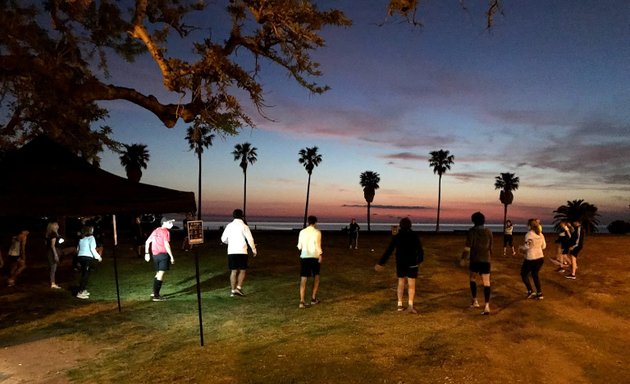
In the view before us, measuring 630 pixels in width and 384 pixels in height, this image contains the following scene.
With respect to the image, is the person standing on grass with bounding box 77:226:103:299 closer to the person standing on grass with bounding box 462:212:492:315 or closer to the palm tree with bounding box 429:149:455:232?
the person standing on grass with bounding box 462:212:492:315

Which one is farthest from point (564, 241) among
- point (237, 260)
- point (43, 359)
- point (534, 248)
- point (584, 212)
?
point (584, 212)

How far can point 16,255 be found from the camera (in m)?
13.0

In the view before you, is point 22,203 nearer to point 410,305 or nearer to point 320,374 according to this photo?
point 320,374

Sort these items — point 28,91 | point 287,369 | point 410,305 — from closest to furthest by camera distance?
point 287,369 < point 410,305 < point 28,91

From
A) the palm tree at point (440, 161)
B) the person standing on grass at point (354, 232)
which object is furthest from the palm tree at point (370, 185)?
the person standing on grass at point (354, 232)

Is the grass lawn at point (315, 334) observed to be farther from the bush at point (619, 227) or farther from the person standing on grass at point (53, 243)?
the bush at point (619, 227)

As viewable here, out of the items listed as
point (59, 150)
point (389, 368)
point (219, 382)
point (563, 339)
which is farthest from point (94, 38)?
point (563, 339)

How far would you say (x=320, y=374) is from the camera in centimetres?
624

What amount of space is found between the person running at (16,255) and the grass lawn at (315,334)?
1.31 ft

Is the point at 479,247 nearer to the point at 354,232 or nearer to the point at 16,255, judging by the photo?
the point at 16,255

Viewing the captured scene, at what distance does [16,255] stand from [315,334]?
32.3ft

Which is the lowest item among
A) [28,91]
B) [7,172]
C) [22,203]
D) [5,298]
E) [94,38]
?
[5,298]

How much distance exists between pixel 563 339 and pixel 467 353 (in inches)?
92.2

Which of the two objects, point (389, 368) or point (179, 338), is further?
point (179, 338)
